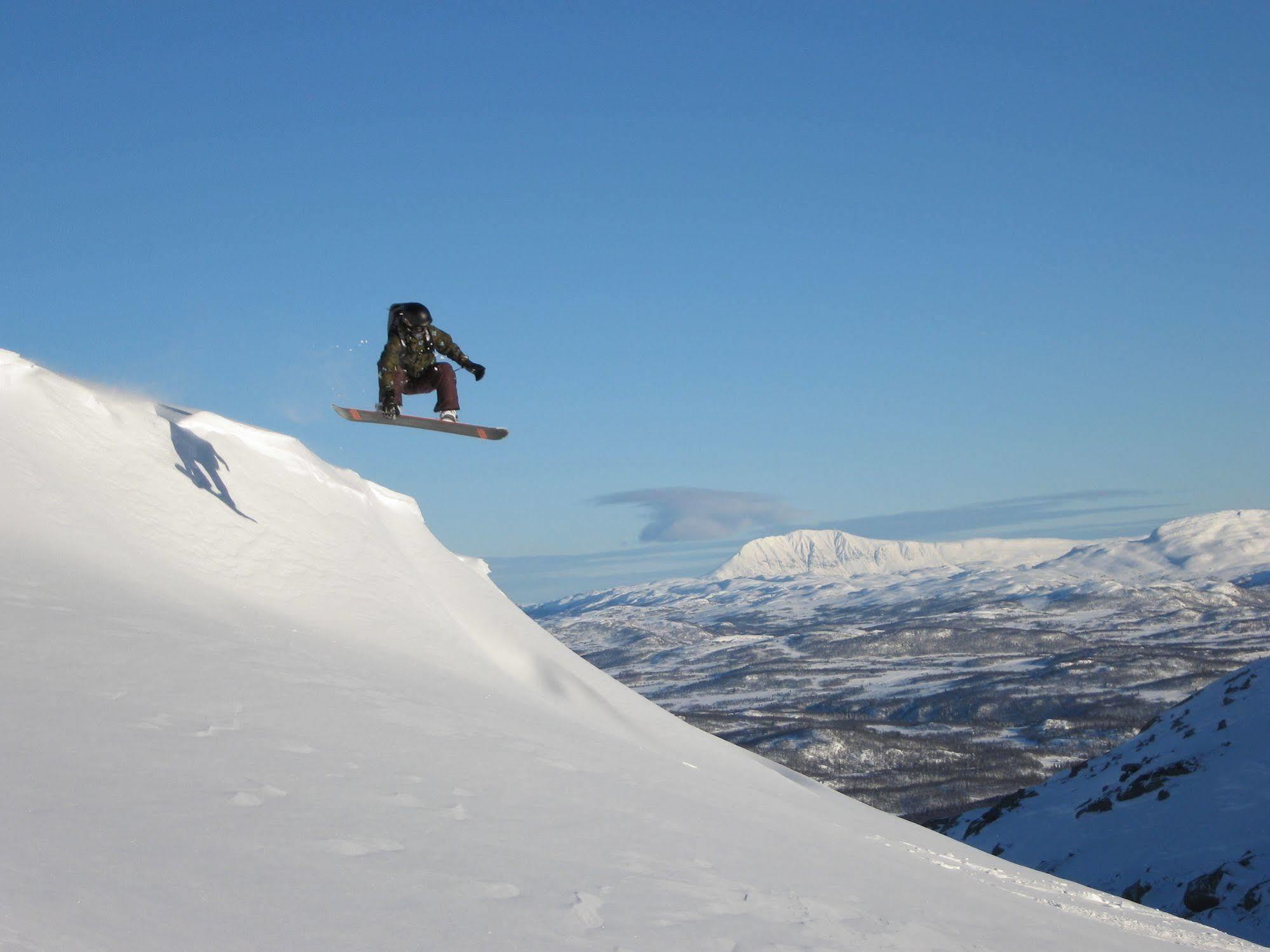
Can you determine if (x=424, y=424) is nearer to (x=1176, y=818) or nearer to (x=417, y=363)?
(x=417, y=363)

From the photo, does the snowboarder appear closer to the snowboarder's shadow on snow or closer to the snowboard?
the snowboard

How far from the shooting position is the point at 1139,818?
32.3 metres

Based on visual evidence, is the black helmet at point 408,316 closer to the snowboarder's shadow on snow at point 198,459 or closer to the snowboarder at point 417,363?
the snowboarder at point 417,363

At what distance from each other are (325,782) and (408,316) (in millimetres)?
9554

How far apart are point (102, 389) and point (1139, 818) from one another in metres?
32.6

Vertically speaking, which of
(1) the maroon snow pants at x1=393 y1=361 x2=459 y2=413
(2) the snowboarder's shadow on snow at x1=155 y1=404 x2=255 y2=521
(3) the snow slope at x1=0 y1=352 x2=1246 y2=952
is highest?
(1) the maroon snow pants at x1=393 y1=361 x2=459 y2=413

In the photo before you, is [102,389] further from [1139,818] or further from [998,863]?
[1139,818]

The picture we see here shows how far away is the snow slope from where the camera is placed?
14.4ft

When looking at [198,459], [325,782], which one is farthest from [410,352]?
[325,782]

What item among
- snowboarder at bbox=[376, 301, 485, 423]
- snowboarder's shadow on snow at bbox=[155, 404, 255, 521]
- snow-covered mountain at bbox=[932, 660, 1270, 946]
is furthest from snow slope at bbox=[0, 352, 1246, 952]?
snow-covered mountain at bbox=[932, 660, 1270, 946]

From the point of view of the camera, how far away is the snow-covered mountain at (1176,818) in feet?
80.2

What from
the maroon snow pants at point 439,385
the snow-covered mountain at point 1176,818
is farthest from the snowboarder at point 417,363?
the snow-covered mountain at point 1176,818

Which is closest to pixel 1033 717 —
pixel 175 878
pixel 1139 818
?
pixel 1139 818

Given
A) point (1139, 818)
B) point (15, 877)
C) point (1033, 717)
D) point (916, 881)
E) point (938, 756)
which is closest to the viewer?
point (15, 877)
